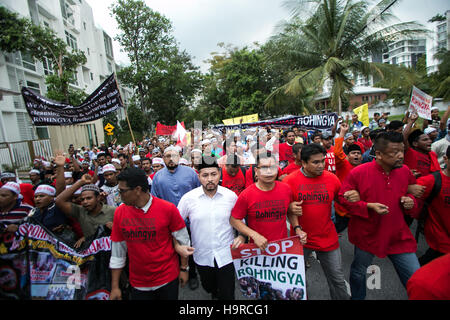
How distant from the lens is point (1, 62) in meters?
14.1

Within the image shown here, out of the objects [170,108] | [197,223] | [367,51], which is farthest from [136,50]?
[197,223]

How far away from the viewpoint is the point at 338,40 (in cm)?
1381

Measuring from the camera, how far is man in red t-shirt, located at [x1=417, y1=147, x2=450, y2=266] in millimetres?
2467

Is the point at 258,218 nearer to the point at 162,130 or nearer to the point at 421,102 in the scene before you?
the point at 421,102

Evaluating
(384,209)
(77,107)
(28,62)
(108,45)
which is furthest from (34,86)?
(108,45)

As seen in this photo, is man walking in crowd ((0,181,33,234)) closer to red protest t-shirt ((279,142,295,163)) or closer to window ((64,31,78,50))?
red protest t-shirt ((279,142,295,163))

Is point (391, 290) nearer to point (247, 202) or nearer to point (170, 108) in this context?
point (247, 202)

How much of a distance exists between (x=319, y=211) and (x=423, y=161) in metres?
2.33

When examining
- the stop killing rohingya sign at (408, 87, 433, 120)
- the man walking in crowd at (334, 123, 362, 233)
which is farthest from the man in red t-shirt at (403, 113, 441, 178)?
the stop killing rohingya sign at (408, 87, 433, 120)

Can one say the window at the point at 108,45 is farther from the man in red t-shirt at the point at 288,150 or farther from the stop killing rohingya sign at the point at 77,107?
the man in red t-shirt at the point at 288,150

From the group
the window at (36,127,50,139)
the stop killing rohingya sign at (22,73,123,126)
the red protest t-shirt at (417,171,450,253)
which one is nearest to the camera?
the red protest t-shirt at (417,171,450,253)

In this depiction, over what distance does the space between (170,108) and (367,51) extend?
2606 centimetres

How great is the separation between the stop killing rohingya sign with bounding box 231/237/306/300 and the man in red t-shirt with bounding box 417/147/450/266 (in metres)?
1.49

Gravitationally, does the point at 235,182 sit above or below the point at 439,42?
below
